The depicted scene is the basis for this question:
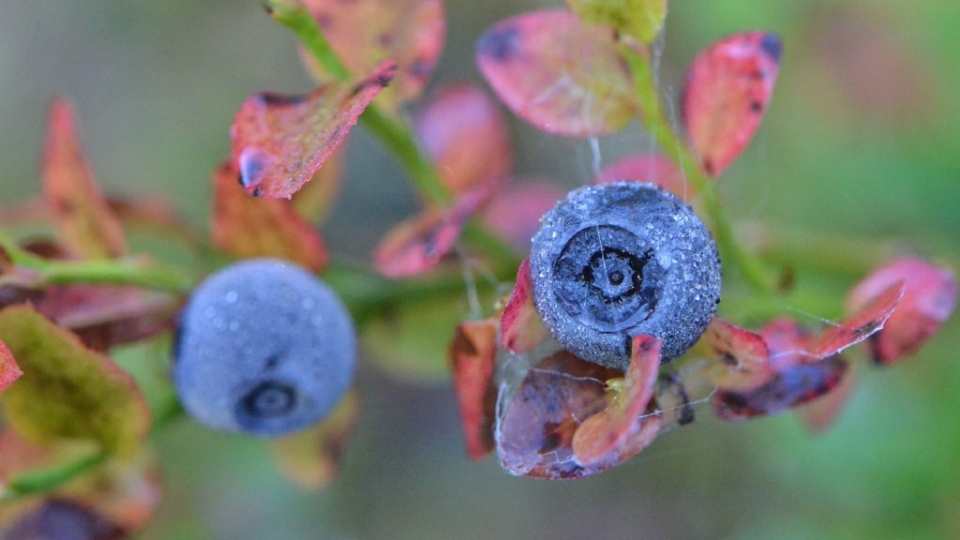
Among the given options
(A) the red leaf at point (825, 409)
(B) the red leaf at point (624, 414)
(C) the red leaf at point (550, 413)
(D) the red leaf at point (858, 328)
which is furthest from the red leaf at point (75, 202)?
(A) the red leaf at point (825, 409)

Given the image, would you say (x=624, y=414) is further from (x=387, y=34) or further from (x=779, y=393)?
(x=387, y=34)

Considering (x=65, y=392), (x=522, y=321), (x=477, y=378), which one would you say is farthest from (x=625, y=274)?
(x=65, y=392)

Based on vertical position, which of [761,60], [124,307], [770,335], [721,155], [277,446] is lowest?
[277,446]

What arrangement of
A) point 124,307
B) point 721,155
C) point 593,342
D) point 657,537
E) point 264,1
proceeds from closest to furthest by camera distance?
1. point 593,342
2. point 264,1
3. point 721,155
4. point 124,307
5. point 657,537

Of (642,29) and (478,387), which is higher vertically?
(642,29)

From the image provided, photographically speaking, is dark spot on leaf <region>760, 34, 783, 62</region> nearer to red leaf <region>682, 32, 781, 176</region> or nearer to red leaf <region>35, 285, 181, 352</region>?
red leaf <region>682, 32, 781, 176</region>

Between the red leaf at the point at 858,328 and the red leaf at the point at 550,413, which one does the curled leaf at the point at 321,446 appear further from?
the red leaf at the point at 858,328

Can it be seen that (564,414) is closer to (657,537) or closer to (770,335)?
(770,335)

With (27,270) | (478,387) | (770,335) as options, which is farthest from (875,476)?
(27,270)

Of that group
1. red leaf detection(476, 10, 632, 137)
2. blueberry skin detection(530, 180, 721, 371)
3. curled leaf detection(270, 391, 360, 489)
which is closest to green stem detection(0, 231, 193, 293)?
curled leaf detection(270, 391, 360, 489)
